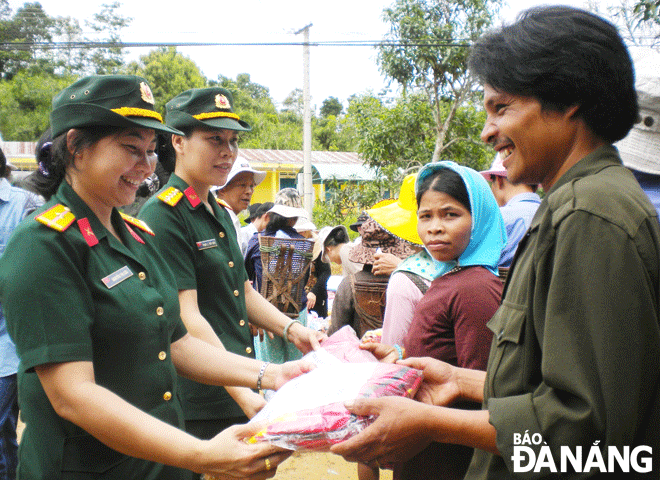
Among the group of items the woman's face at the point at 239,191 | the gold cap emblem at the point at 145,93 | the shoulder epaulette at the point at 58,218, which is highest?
the gold cap emblem at the point at 145,93

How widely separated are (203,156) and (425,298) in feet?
4.21

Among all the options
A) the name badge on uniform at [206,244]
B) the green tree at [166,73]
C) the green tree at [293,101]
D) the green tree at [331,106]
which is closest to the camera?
the name badge on uniform at [206,244]

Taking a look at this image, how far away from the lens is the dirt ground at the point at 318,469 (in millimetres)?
3998

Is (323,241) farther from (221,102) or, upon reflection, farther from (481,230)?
(481,230)

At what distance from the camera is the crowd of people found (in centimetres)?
105

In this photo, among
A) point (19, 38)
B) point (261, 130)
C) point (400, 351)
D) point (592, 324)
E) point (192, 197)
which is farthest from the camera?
point (19, 38)

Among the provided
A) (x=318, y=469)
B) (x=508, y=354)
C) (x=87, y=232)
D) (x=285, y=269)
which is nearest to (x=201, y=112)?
(x=87, y=232)

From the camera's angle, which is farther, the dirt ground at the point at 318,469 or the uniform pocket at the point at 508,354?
the dirt ground at the point at 318,469

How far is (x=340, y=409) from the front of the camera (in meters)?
1.47

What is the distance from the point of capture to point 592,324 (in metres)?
1.01

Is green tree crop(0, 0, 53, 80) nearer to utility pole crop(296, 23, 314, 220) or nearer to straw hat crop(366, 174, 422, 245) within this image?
utility pole crop(296, 23, 314, 220)

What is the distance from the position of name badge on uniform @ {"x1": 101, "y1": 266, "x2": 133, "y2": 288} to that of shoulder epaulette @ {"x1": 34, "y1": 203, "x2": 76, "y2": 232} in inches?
7.5

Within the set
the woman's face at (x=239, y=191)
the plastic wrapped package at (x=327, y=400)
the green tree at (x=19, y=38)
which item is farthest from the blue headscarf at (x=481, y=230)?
the green tree at (x=19, y=38)

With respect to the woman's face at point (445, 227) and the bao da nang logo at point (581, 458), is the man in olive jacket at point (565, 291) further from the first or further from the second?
the woman's face at point (445, 227)
